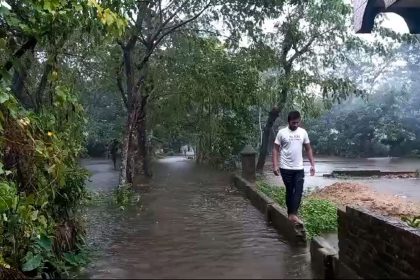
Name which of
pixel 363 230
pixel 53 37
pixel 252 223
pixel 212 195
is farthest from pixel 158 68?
pixel 363 230

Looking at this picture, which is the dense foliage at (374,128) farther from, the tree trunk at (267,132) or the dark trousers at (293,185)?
the dark trousers at (293,185)

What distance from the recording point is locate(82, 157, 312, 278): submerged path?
566 cm

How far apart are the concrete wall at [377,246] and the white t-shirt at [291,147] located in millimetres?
2184

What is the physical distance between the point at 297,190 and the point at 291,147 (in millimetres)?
674

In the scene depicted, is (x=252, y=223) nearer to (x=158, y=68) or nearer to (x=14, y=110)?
(x=14, y=110)

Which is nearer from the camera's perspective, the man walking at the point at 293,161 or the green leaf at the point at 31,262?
the green leaf at the point at 31,262

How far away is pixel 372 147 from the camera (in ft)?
118

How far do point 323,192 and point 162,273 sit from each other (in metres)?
8.21

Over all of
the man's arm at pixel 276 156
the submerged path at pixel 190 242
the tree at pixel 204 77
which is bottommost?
the submerged path at pixel 190 242

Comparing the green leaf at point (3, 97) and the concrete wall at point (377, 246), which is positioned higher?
the green leaf at point (3, 97)

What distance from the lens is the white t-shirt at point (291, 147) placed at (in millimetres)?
7551

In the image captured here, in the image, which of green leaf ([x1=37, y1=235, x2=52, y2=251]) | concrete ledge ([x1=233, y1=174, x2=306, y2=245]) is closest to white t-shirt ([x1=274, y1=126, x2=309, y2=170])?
concrete ledge ([x1=233, y1=174, x2=306, y2=245])

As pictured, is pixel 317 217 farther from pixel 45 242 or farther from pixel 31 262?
pixel 31 262

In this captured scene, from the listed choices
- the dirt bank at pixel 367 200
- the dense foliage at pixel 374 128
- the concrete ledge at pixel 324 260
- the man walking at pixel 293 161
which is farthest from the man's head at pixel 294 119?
the dense foliage at pixel 374 128
